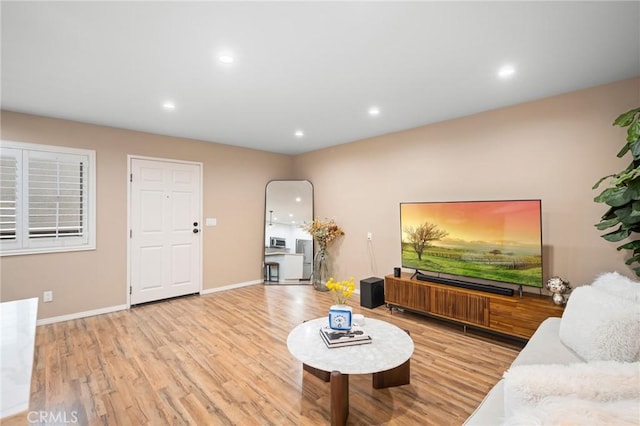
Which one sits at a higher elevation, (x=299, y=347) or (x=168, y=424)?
(x=299, y=347)

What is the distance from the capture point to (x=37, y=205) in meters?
3.35

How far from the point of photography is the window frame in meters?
3.23

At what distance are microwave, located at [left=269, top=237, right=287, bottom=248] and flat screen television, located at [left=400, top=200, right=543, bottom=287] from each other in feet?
7.69

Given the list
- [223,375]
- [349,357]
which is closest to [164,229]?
[223,375]

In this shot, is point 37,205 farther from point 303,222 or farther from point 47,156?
point 303,222

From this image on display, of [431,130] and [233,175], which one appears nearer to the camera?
[431,130]

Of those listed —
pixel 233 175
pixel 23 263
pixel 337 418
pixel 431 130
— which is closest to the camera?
pixel 337 418

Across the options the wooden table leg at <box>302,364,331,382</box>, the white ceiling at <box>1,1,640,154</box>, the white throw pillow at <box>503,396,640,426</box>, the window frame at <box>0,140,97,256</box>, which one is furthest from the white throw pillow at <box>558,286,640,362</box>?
the window frame at <box>0,140,97,256</box>

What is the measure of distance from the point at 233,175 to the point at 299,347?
371cm

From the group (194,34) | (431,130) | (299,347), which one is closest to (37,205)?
(194,34)

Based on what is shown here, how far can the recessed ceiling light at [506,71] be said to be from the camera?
231 centimetres

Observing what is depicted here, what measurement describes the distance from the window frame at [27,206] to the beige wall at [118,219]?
0.22 ft

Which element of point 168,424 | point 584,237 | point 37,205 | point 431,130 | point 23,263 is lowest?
point 168,424

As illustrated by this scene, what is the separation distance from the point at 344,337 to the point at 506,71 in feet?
8.23
